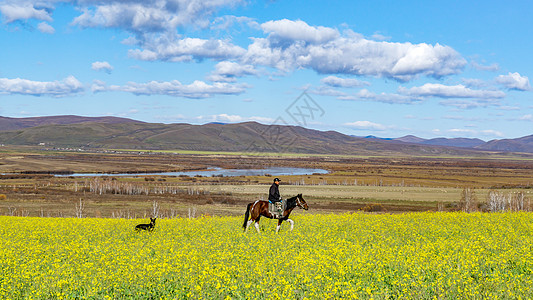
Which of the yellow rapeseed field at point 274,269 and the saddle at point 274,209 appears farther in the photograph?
the saddle at point 274,209

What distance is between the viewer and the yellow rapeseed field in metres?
9.27

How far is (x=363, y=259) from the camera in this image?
11531 millimetres

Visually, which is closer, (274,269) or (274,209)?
(274,269)

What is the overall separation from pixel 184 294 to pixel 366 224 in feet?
42.0

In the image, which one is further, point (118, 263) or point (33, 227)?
point (33, 227)

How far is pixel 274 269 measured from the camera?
10.7 metres

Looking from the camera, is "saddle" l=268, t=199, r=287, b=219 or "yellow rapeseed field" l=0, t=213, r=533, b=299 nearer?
"yellow rapeseed field" l=0, t=213, r=533, b=299

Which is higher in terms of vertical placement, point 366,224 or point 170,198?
point 366,224

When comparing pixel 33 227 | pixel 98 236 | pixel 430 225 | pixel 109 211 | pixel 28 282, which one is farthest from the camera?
pixel 109 211

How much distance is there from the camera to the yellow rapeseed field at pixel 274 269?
30.4 ft

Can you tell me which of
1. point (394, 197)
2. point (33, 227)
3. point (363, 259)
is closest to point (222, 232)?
point (363, 259)

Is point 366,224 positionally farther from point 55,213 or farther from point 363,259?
point 55,213

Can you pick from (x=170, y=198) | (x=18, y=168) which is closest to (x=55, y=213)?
(x=170, y=198)

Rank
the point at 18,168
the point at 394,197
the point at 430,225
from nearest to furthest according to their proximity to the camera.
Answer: the point at 430,225
the point at 394,197
the point at 18,168
